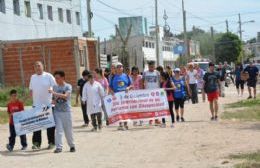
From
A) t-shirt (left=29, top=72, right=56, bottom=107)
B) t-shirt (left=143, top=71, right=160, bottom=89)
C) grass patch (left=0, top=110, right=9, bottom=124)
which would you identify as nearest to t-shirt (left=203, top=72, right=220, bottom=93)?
t-shirt (left=143, top=71, right=160, bottom=89)

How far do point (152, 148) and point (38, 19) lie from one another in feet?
161

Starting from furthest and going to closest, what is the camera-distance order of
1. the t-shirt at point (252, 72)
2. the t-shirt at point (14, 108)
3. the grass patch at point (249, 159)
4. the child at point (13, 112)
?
the t-shirt at point (252, 72), the t-shirt at point (14, 108), the child at point (13, 112), the grass patch at point (249, 159)

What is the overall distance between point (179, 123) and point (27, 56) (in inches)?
1000

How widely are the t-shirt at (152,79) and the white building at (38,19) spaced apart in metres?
34.0

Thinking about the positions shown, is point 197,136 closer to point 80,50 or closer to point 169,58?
point 80,50

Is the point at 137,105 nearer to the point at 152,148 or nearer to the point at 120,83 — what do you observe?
the point at 120,83

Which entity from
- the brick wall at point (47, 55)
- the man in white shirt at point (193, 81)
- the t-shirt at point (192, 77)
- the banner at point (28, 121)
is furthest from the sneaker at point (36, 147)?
the brick wall at point (47, 55)

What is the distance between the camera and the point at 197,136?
15.6 meters

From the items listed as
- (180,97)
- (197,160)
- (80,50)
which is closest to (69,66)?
(80,50)

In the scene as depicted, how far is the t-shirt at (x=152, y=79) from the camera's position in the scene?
760 inches

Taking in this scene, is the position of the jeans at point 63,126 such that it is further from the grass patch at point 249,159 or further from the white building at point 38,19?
the white building at point 38,19

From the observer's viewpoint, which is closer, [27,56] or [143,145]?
[143,145]

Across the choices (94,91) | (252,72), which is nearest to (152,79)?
(94,91)

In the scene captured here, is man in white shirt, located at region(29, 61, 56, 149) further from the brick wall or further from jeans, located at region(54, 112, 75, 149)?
the brick wall
